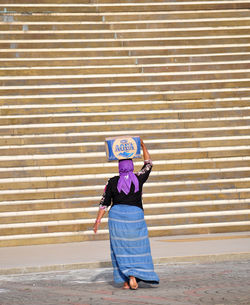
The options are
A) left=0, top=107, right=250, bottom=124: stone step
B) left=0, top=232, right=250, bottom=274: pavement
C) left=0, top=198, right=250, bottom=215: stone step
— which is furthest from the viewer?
left=0, top=107, right=250, bottom=124: stone step

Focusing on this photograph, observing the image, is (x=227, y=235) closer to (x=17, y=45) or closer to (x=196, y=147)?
(x=196, y=147)

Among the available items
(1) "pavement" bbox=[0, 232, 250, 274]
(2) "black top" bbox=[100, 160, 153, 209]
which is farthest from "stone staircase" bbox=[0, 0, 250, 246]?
(2) "black top" bbox=[100, 160, 153, 209]

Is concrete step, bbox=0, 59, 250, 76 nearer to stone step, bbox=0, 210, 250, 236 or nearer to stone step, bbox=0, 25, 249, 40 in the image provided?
stone step, bbox=0, 25, 249, 40

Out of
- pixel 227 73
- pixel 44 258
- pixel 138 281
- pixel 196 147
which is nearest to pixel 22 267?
pixel 44 258

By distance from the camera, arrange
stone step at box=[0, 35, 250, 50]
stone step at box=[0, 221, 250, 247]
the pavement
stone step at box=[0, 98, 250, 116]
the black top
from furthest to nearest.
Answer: stone step at box=[0, 35, 250, 50] < stone step at box=[0, 98, 250, 116] < stone step at box=[0, 221, 250, 247] < the pavement < the black top

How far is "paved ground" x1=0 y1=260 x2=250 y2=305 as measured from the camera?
762 cm

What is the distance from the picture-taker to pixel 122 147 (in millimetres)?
8461

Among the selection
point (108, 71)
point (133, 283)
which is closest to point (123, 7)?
point (108, 71)

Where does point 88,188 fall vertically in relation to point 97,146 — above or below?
below

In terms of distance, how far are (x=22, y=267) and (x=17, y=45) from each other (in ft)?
29.4

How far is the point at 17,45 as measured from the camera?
1827 cm

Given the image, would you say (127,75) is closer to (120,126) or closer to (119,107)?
(119,107)

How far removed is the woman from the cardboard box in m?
0.12

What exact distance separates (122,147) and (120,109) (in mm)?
8293
